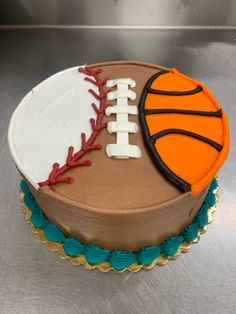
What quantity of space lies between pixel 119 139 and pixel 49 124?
0.96 ft

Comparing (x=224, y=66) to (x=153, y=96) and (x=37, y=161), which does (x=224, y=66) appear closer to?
(x=153, y=96)

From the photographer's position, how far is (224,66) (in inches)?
98.9

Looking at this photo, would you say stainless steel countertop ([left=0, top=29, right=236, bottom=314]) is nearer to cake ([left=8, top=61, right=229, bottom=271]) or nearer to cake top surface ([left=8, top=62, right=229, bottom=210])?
cake ([left=8, top=61, right=229, bottom=271])

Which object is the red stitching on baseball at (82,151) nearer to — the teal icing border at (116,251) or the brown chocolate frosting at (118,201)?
the brown chocolate frosting at (118,201)

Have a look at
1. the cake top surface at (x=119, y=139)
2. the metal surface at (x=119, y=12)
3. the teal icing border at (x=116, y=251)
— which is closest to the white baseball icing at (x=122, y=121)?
the cake top surface at (x=119, y=139)

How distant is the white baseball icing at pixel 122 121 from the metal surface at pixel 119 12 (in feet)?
4.02

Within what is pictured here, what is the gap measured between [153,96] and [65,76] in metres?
0.42

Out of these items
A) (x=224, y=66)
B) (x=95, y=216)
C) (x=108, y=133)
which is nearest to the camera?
(x=95, y=216)

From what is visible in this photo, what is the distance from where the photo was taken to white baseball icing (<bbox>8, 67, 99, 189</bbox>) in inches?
54.6

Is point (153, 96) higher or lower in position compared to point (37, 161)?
higher

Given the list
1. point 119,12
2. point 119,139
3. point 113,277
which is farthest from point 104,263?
point 119,12

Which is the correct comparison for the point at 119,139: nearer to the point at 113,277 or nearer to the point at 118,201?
the point at 118,201

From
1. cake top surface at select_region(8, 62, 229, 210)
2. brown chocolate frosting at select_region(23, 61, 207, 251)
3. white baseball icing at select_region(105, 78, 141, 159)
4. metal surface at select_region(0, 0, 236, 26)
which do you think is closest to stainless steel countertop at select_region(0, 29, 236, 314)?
brown chocolate frosting at select_region(23, 61, 207, 251)

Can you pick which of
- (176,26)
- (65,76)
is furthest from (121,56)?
(65,76)
